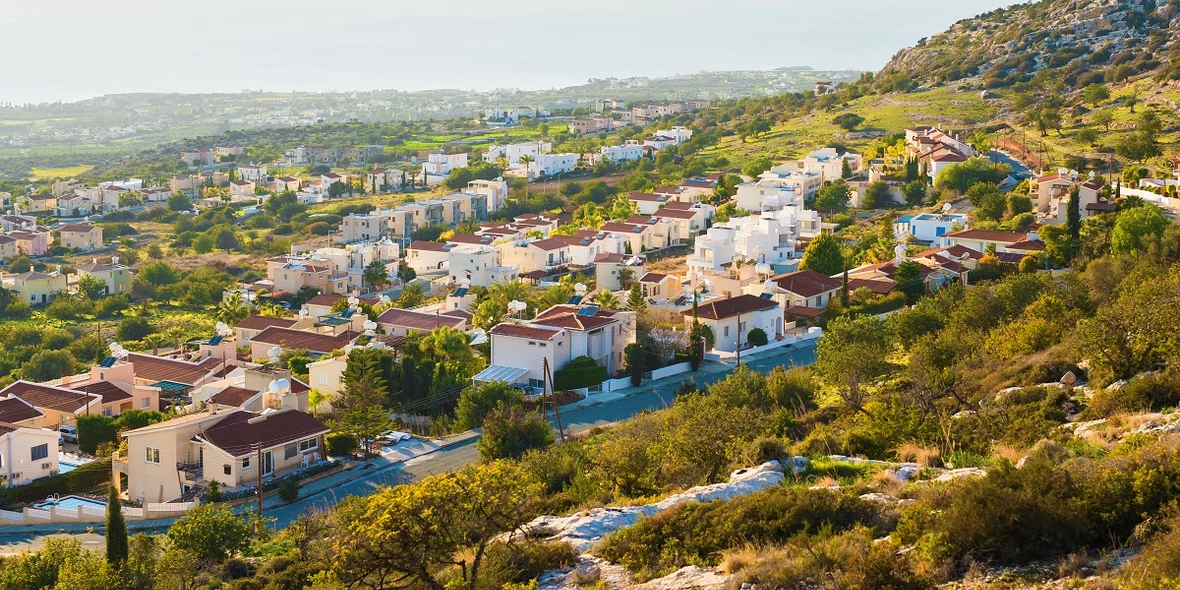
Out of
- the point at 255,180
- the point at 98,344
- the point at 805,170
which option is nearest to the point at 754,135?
the point at 805,170

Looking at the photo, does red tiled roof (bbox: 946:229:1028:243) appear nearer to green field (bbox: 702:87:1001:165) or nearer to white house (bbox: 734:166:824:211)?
white house (bbox: 734:166:824:211)

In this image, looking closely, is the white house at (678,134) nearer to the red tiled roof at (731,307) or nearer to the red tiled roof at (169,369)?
the red tiled roof at (731,307)

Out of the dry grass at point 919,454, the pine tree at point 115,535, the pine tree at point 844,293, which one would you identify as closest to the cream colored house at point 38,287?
the pine tree at point 844,293

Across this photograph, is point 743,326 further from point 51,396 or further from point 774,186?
point 774,186

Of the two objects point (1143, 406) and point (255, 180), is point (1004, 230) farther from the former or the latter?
point (255, 180)

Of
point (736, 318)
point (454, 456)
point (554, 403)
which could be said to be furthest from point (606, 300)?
point (454, 456)

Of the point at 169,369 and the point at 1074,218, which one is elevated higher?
the point at 1074,218

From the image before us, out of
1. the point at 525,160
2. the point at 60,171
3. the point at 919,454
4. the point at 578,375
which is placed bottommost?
the point at 578,375
